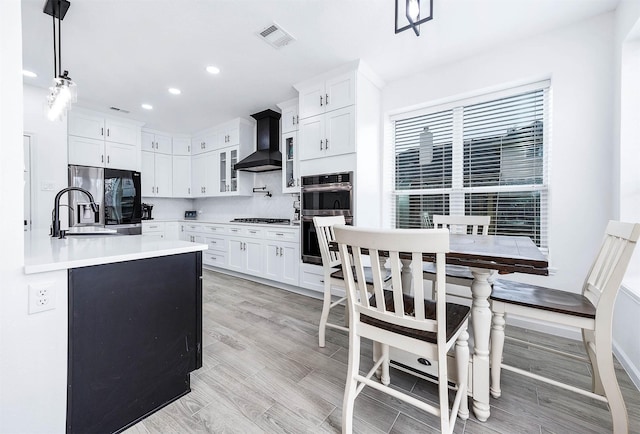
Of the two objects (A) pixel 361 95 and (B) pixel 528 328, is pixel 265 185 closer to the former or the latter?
(A) pixel 361 95

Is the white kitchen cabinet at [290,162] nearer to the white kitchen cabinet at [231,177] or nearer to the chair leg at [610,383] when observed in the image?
the white kitchen cabinet at [231,177]

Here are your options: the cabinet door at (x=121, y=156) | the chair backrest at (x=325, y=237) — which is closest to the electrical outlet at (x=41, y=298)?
the chair backrest at (x=325, y=237)

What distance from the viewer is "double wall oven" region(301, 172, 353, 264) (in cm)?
303

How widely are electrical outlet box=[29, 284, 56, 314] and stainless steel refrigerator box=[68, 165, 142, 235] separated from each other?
3.33 meters

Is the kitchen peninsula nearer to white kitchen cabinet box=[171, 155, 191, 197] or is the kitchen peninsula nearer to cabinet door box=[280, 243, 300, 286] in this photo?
cabinet door box=[280, 243, 300, 286]

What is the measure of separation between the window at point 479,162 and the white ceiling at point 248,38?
0.59 meters

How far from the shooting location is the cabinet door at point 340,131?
9.76ft

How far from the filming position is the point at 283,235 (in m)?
3.67

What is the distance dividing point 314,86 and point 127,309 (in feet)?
9.72

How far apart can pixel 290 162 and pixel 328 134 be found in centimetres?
99

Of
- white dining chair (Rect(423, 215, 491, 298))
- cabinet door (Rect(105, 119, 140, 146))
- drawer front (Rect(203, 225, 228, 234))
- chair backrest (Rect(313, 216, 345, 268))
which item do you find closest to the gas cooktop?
drawer front (Rect(203, 225, 228, 234))

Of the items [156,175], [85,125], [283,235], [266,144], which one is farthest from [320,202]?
[85,125]

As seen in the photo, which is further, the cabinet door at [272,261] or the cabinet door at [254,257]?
the cabinet door at [254,257]

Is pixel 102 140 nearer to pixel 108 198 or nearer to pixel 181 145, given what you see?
pixel 108 198
